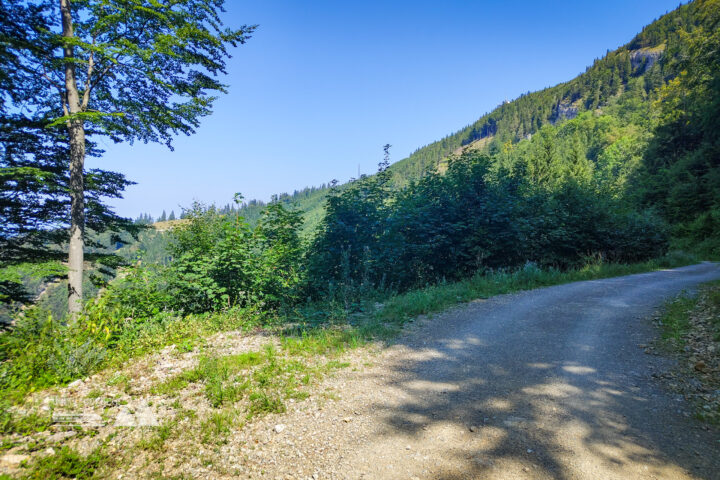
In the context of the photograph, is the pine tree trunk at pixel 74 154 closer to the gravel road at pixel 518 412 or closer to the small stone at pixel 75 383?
the small stone at pixel 75 383

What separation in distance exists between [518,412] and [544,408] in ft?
1.08

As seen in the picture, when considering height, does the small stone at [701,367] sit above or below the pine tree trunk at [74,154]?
below

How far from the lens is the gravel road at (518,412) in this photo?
2.81m

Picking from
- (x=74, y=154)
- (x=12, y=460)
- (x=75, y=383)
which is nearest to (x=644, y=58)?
(x=74, y=154)

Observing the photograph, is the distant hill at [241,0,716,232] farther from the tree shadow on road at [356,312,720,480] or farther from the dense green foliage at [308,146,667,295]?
the tree shadow on road at [356,312,720,480]

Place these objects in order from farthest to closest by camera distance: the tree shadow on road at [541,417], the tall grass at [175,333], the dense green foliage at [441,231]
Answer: the dense green foliage at [441,231]
the tall grass at [175,333]
the tree shadow on road at [541,417]

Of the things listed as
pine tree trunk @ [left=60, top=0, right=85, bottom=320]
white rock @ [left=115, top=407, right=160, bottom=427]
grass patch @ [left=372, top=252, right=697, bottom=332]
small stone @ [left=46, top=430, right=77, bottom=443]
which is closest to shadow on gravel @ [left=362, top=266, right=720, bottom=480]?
grass patch @ [left=372, top=252, right=697, bottom=332]

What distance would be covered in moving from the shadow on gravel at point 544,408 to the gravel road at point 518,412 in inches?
0.5

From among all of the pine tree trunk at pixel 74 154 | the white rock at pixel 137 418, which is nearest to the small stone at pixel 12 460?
the white rock at pixel 137 418

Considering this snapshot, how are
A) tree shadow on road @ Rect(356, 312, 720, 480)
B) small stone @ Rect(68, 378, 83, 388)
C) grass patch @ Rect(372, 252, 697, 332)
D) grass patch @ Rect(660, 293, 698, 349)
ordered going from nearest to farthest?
tree shadow on road @ Rect(356, 312, 720, 480) → small stone @ Rect(68, 378, 83, 388) → grass patch @ Rect(660, 293, 698, 349) → grass patch @ Rect(372, 252, 697, 332)

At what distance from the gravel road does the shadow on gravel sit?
0.04ft

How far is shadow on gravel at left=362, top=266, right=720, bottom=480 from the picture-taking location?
2797 millimetres

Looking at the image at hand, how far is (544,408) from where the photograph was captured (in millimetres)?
3604

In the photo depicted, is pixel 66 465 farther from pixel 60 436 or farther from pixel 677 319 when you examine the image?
pixel 677 319
